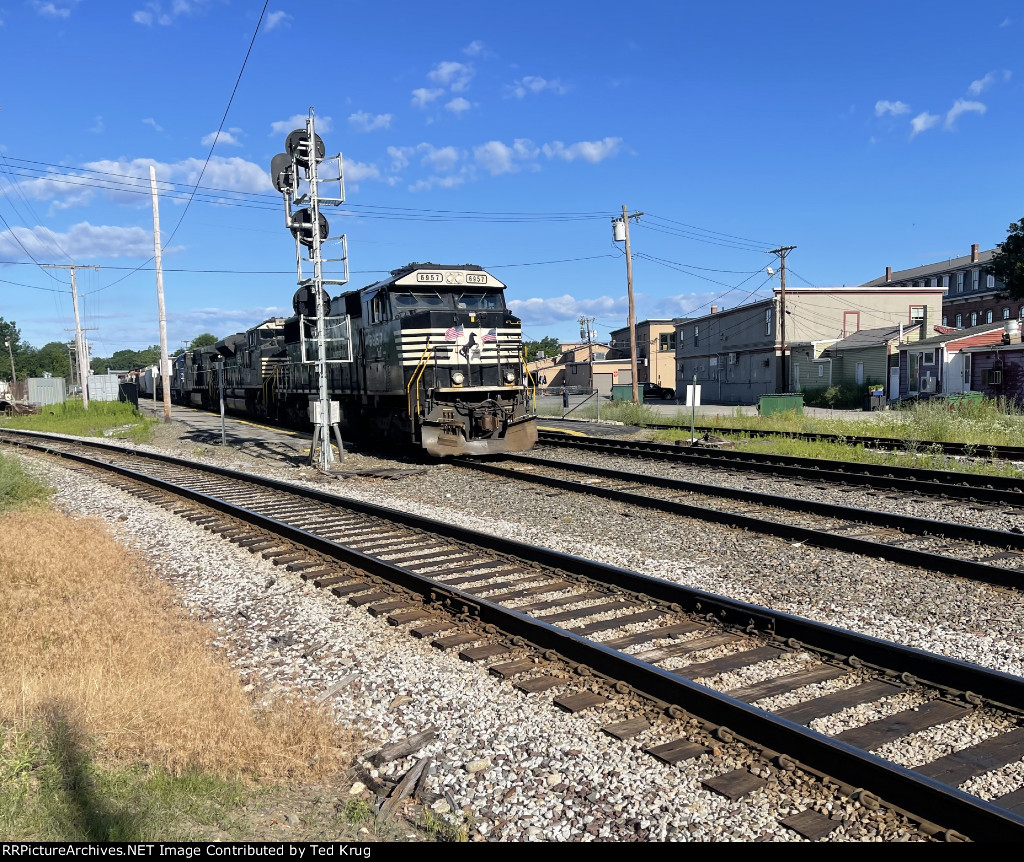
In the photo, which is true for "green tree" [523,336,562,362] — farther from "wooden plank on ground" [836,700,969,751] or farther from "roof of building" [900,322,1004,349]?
"wooden plank on ground" [836,700,969,751]

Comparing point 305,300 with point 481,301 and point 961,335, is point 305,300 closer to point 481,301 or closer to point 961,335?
point 481,301

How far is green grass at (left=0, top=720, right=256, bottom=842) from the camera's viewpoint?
2.79 metres

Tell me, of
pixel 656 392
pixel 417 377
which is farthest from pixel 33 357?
pixel 417 377

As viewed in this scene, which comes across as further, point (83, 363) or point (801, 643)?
point (83, 363)

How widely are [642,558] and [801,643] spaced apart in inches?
103

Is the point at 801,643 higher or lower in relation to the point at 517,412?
lower

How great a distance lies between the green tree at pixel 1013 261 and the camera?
146 ft

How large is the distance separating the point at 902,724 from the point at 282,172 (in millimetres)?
14491

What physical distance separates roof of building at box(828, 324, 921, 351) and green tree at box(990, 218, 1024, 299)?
871 centimetres

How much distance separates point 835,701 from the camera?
408 cm
